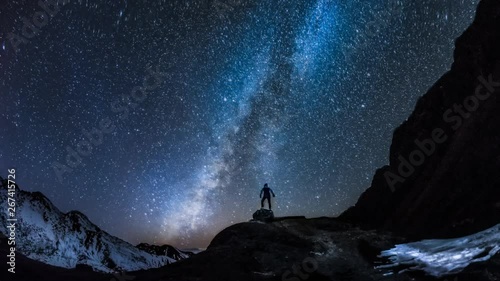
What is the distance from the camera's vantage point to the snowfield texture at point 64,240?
198 ft

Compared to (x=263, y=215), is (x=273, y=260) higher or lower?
lower

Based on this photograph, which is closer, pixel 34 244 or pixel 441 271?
pixel 441 271

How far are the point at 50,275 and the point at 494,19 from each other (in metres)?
31.5

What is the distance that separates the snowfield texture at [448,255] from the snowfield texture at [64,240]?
160 ft

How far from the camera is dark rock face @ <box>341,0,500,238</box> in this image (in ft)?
67.0

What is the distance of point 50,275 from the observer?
1688cm

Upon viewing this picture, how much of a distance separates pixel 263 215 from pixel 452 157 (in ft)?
43.1

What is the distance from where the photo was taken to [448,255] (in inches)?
514

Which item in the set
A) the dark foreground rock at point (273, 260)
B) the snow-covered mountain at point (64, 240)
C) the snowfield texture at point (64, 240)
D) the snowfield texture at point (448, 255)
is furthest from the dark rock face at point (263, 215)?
the snowfield texture at point (64, 240)

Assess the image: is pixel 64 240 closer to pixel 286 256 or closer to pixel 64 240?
pixel 64 240

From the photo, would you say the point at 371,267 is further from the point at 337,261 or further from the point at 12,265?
the point at 12,265

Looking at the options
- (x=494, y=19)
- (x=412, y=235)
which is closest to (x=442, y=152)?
(x=412, y=235)

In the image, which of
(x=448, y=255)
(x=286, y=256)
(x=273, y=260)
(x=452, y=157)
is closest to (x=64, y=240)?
(x=273, y=260)

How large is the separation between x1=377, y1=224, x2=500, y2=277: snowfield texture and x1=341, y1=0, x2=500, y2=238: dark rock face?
150 inches
